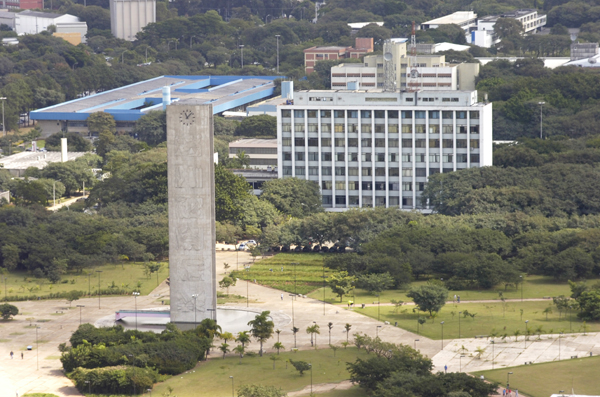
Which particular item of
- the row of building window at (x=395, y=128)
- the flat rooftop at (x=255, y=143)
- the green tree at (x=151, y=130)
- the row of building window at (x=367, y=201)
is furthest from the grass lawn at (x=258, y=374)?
the green tree at (x=151, y=130)

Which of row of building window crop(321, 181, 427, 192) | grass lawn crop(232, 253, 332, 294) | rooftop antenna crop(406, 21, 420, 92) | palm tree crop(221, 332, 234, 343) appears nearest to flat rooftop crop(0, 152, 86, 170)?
row of building window crop(321, 181, 427, 192)

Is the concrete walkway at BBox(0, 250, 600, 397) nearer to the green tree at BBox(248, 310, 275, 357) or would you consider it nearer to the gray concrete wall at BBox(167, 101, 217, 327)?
the green tree at BBox(248, 310, 275, 357)

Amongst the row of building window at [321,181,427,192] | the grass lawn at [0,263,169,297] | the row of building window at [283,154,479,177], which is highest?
the row of building window at [283,154,479,177]

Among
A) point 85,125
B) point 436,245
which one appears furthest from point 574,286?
point 85,125

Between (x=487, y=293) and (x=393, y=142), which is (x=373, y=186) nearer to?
(x=393, y=142)

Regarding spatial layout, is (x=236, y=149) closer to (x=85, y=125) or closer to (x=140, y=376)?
(x=85, y=125)

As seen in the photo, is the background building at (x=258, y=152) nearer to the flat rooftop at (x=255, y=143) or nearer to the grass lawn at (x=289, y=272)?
the flat rooftop at (x=255, y=143)
